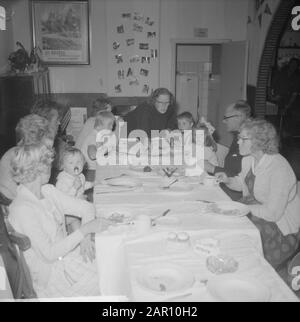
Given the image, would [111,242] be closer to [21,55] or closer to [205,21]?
[21,55]

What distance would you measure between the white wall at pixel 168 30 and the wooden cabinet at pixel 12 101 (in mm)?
1385

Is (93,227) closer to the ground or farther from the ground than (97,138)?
closer to the ground

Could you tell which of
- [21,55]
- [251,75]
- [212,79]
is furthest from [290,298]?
[212,79]

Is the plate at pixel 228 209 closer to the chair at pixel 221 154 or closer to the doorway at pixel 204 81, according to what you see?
the chair at pixel 221 154

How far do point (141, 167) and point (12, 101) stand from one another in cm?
188

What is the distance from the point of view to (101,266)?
1718 mm

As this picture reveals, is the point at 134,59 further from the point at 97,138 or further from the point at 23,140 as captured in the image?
the point at 23,140

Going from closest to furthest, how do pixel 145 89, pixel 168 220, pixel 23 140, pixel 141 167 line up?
Result: pixel 168 220, pixel 23 140, pixel 141 167, pixel 145 89

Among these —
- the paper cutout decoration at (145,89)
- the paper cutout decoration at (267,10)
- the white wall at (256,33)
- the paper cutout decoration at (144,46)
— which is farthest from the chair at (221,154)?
the paper cutout decoration at (144,46)

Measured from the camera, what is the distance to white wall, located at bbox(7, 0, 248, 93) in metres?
5.53

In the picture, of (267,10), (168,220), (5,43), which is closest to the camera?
(168,220)

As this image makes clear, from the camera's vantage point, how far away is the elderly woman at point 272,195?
6.64 feet

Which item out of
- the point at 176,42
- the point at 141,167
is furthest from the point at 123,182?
the point at 176,42

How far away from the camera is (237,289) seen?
124 cm
